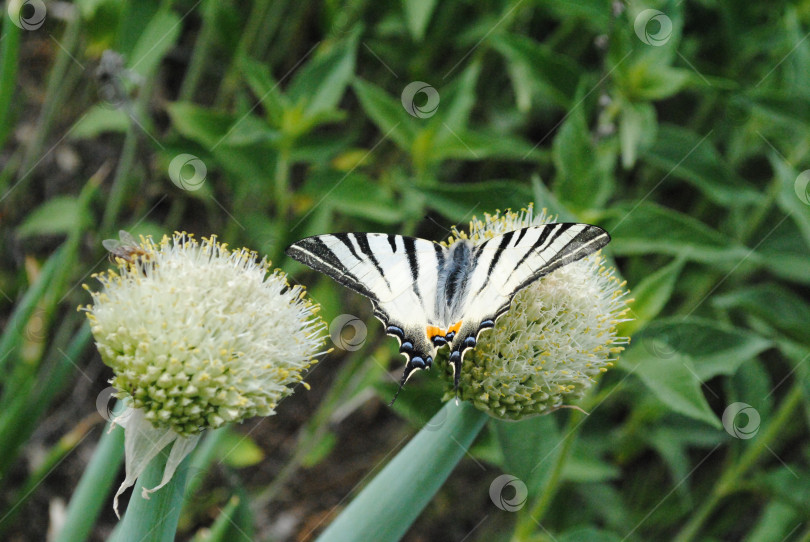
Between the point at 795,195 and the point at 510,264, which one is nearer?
the point at 510,264

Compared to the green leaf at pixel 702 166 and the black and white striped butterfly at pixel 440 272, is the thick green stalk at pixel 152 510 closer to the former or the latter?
the black and white striped butterfly at pixel 440 272

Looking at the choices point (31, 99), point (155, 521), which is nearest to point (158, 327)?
point (155, 521)

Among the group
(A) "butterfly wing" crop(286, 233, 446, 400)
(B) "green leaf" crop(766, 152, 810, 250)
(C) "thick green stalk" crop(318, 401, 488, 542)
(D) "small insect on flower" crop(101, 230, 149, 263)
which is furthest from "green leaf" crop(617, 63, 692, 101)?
(D) "small insect on flower" crop(101, 230, 149, 263)

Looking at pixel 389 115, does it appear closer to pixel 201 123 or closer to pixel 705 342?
pixel 201 123

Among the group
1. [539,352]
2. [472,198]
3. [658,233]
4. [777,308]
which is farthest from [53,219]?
[777,308]

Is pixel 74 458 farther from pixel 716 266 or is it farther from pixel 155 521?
pixel 716 266

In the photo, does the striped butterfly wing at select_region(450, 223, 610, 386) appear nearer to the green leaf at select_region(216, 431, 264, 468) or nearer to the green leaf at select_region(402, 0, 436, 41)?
the green leaf at select_region(402, 0, 436, 41)

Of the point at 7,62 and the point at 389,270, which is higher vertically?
the point at 389,270
